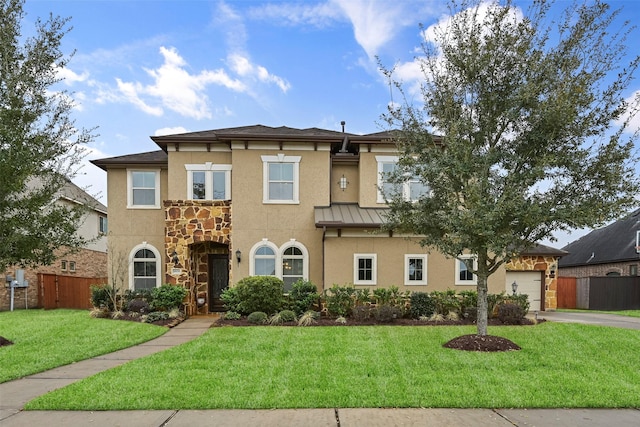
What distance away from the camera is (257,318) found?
37.4 feet

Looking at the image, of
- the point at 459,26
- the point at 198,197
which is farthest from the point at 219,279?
the point at 459,26

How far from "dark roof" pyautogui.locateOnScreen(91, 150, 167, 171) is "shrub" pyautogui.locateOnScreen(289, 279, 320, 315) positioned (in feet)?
22.2

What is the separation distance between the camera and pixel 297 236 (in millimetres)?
13797

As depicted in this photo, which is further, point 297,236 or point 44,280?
point 44,280

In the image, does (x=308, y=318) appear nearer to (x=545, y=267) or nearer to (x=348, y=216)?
(x=348, y=216)

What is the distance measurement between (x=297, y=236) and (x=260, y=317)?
338 cm

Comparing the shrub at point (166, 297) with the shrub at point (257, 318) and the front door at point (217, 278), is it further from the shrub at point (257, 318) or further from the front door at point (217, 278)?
the shrub at point (257, 318)

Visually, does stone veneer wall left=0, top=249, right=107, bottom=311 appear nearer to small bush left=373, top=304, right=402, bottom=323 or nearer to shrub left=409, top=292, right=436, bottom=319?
small bush left=373, top=304, right=402, bottom=323

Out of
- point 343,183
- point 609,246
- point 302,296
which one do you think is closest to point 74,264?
point 302,296

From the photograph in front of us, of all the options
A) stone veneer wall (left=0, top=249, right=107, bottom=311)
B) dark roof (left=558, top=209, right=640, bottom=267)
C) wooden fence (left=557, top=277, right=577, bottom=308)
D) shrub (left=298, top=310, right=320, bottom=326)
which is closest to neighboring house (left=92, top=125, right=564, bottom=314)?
shrub (left=298, top=310, right=320, bottom=326)

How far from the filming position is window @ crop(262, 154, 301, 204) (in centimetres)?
1391

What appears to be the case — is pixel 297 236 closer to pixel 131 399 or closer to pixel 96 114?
pixel 96 114

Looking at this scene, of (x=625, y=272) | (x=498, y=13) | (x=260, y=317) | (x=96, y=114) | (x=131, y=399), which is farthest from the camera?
(x=625, y=272)

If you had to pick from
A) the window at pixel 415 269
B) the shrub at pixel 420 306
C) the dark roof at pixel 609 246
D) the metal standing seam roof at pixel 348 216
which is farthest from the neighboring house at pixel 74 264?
the dark roof at pixel 609 246
